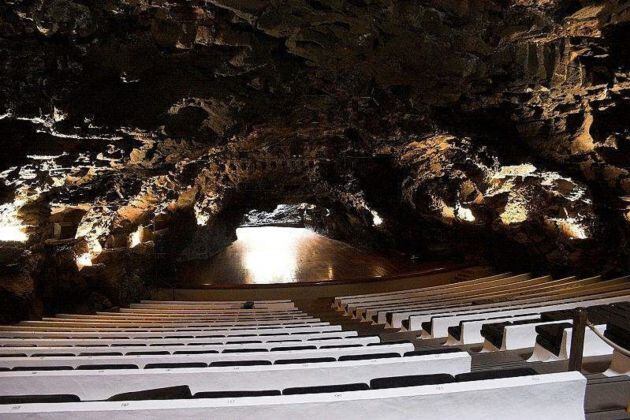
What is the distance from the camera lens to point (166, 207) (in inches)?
535

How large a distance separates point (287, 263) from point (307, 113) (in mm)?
8938

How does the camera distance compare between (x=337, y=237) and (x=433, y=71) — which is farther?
(x=337, y=237)

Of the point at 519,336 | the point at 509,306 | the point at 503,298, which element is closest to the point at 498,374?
the point at 519,336

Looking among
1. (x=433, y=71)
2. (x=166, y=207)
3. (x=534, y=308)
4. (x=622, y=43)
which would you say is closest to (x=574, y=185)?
(x=622, y=43)

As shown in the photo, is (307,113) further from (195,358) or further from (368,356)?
(368,356)

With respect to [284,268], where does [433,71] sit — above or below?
above

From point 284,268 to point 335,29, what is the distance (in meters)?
11.3

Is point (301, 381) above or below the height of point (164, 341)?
above

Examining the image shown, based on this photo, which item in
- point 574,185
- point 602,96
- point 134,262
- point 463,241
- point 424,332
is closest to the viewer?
point 424,332

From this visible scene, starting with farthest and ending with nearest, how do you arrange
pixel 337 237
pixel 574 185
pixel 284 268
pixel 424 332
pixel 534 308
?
pixel 337 237, pixel 284 268, pixel 574 185, pixel 534 308, pixel 424 332

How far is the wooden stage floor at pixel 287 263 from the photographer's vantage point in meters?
15.9

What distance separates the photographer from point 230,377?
9.48 feet

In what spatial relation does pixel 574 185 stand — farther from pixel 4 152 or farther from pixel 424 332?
pixel 4 152

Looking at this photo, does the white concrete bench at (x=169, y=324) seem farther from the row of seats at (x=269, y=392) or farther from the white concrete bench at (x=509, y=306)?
the row of seats at (x=269, y=392)
